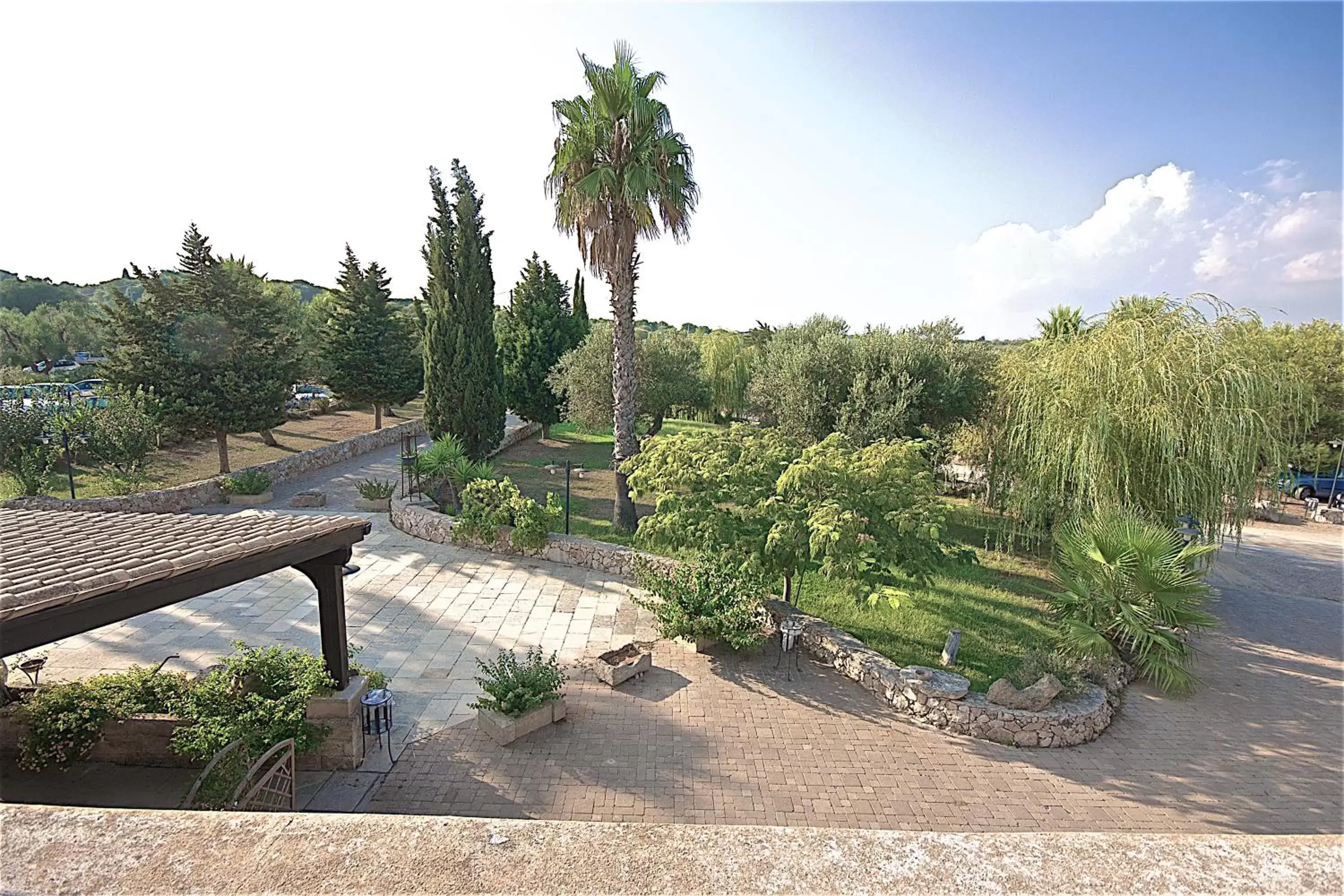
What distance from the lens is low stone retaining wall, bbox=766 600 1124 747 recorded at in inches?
272

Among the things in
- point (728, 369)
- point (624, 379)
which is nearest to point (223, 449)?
point (624, 379)

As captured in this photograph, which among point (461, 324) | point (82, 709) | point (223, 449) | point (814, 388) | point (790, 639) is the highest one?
point (461, 324)

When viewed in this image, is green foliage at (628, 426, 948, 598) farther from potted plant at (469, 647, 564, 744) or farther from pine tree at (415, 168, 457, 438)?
pine tree at (415, 168, 457, 438)

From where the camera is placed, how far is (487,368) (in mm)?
18844

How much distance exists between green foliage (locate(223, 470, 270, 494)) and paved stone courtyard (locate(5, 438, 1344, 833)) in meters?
5.70

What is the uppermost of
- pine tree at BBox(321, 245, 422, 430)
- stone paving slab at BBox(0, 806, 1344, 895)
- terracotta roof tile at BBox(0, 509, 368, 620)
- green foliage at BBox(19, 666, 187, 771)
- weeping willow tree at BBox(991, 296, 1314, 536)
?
pine tree at BBox(321, 245, 422, 430)

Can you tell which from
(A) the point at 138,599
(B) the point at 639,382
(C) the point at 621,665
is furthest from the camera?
(B) the point at 639,382

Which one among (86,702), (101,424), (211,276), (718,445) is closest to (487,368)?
(211,276)

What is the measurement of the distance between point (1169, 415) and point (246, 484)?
1871cm

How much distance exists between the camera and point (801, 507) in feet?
27.2

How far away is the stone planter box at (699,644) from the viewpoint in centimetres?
859

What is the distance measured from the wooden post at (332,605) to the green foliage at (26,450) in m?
12.1

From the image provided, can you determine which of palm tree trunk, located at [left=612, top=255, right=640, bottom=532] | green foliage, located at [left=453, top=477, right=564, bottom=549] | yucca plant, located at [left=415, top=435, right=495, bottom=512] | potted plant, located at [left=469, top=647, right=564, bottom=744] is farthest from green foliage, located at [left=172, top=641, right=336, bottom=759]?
yucca plant, located at [left=415, top=435, right=495, bottom=512]

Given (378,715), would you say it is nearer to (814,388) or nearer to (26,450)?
(814,388)
